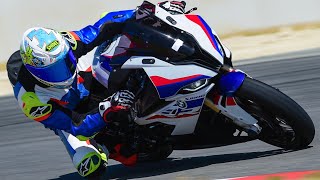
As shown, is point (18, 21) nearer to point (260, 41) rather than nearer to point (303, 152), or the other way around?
point (260, 41)

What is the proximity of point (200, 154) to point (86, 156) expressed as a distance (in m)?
1.14

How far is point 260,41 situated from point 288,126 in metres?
6.46

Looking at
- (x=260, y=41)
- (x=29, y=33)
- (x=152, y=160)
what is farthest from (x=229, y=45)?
(x=29, y=33)

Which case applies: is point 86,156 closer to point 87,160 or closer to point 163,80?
point 87,160

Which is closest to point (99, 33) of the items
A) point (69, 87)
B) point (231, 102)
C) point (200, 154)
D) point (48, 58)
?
point (69, 87)

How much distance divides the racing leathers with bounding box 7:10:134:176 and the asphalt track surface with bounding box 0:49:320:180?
50cm

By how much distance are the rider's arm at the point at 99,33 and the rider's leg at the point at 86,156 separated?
0.71m

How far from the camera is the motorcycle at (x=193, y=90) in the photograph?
5207mm

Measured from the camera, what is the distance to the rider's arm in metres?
5.71

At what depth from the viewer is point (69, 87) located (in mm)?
5723

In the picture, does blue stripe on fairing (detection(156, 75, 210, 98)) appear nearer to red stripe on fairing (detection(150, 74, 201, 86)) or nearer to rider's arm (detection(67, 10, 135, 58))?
red stripe on fairing (detection(150, 74, 201, 86))

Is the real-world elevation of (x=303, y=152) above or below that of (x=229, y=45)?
above

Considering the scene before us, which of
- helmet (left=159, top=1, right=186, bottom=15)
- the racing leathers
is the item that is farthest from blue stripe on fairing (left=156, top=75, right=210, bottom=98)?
helmet (left=159, top=1, right=186, bottom=15)

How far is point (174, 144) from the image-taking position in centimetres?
588
